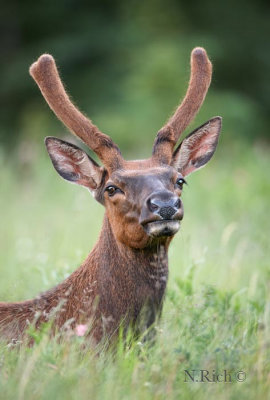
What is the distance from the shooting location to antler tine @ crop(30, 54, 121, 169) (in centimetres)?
549

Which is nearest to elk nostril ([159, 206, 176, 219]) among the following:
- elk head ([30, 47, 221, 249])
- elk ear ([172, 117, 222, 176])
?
elk head ([30, 47, 221, 249])

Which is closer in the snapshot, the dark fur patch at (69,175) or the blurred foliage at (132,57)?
the dark fur patch at (69,175)

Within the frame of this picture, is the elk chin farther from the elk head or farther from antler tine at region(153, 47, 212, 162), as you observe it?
antler tine at region(153, 47, 212, 162)

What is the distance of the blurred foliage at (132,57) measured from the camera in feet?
68.5

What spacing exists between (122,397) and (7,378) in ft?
1.90

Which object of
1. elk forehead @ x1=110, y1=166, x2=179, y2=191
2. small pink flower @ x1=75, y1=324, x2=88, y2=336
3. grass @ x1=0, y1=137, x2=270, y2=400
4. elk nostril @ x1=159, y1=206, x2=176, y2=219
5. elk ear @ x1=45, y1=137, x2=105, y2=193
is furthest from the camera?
elk ear @ x1=45, y1=137, x2=105, y2=193

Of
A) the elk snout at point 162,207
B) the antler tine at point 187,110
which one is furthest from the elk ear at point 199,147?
the elk snout at point 162,207

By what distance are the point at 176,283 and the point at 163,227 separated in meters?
1.64

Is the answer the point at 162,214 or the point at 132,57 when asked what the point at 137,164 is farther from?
the point at 132,57

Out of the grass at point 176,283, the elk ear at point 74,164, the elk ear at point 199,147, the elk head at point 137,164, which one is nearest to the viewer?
the grass at point 176,283

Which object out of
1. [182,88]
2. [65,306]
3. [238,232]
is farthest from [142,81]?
[65,306]

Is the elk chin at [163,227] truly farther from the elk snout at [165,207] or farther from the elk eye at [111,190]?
the elk eye at [111,190]

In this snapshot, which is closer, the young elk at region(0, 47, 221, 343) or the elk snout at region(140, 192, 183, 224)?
the elk snout at region(140, 192, 183, 224)

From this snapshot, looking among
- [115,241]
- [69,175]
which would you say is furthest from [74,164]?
[115,241]
